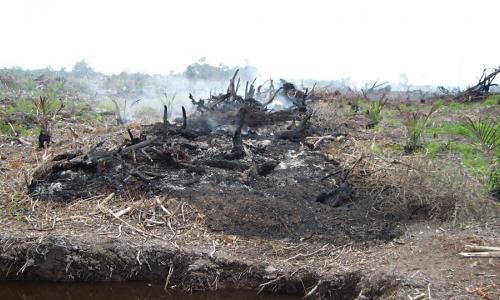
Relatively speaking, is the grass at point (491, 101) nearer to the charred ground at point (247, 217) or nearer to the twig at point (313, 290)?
the charred ground at point (247, 217)

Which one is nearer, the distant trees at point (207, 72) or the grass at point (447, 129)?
the grass at point (447, 129)

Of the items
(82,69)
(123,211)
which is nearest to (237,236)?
(123,211)

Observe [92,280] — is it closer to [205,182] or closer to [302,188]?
[205,182]

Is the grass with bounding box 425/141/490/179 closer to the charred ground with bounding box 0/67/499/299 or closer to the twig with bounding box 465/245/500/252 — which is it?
the charred ground with bounding box 0/67/499/299

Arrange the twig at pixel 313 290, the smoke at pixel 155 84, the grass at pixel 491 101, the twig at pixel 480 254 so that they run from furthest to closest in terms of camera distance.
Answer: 1. the smoke at pixel 155 84
2. the grass at pixel 491 101
3. the twig at pixel 313 290
4. the twig at pixel 480 254

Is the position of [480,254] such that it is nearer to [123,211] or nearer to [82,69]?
[123,211]

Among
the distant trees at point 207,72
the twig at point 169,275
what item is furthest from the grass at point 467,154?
the distant trees at point 207,72

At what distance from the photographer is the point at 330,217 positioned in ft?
17.7

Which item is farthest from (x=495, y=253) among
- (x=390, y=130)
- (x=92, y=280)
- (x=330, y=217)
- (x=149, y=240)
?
(x=390, y=130)

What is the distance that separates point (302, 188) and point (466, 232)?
2017mm

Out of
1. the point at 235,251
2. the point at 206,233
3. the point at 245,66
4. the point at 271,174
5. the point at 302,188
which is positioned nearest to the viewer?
the point at 235,251

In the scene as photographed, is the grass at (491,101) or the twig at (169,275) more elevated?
the grass at (491,101)

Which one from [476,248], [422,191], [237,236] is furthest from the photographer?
[422,191]

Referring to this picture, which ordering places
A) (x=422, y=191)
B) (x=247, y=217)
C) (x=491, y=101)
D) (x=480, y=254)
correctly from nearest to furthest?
(x=480, y=254), (x=247, y=217), (x=422, y=191), (x=491, y=101)
